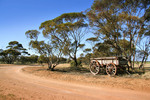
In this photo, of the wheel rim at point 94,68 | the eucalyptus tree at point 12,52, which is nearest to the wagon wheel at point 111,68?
the wheel rim at point 94,68

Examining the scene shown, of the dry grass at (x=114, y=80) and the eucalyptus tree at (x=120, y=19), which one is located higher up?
the eucalyptus tree at (x=120, y=19)

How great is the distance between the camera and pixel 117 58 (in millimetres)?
11594

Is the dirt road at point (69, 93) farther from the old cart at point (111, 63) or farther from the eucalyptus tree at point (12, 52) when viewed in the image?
the eucalyptus tree at point (12, 52)

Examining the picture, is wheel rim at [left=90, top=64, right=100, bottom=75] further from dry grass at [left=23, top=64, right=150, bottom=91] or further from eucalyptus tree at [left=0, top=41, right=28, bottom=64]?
eucalyptus tree at [left=0, top=41, right=28, bottom=64]

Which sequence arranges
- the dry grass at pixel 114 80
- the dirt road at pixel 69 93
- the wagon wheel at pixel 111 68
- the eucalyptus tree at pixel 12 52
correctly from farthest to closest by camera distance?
1. the eucalyptus tree at pixel 12 52
2. the wagon wheel at pixel 111 68
3. the dry grass at pixel 114 80
4. the dirt road at pixel 69 93

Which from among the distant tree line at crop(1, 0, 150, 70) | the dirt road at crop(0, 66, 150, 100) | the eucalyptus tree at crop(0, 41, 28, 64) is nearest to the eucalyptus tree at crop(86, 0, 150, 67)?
the distant tree line at crop(1, 0, 150, 70)

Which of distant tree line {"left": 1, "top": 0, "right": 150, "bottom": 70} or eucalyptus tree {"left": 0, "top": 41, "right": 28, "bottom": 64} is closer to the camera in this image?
distant tree line {"left": 1, "top": 0, "right": 150, "bottom": 70}

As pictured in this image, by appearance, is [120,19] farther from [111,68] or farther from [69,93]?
[69,93]

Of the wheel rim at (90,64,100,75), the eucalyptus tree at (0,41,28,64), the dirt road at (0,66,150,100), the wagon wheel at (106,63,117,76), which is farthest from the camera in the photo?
the eucalyptus tree at (0,41,28,64)

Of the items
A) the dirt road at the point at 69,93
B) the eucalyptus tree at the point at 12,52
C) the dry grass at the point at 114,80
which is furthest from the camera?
the eucalyptus tree at the point at 12,52

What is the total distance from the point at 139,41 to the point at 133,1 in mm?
4955

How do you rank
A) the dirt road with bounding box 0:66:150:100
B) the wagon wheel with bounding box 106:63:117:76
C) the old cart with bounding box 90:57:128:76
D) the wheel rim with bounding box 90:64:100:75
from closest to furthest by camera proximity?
the dirt road with bounding box 0:66:150:100 → the old cart with bounding box 90:57:128:76 → the wagon wheel with bounding box 106:63:117:76 → the wheel rim with bounding box 90:64:100:75

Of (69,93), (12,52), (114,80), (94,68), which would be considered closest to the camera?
(69,93)

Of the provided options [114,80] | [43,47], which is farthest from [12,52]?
[114,80]
